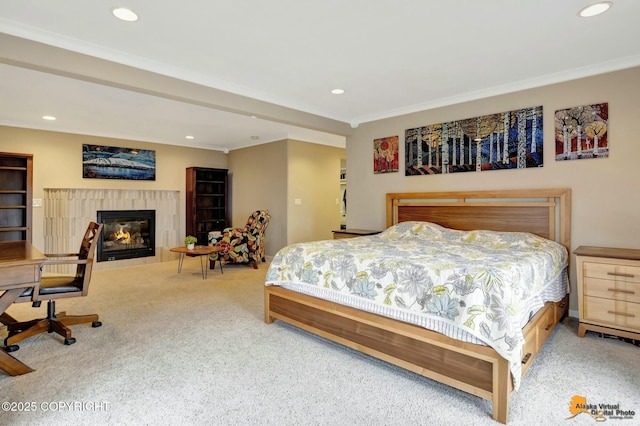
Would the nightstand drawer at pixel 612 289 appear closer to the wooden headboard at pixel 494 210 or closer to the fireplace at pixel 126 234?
the wooden headboard at pixel 494 210

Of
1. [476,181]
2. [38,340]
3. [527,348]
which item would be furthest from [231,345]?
[476,181]

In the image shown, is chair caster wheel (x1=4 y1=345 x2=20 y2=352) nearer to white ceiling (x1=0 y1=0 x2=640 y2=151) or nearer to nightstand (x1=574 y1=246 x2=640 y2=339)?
white ceiling (x1=0 y1=0 x2=640 y2=151)

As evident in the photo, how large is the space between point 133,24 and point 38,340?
2.72 metres

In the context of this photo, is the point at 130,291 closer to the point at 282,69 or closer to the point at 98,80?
the point at 98,80

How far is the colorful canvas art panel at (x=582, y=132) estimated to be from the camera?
3.29 meters

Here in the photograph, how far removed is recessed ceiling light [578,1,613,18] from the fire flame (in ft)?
23.4

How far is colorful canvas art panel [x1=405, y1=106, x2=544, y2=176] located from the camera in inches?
146

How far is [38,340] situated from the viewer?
2920mm

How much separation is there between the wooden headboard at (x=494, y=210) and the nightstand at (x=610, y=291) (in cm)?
63

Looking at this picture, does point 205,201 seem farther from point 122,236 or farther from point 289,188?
point 289,188

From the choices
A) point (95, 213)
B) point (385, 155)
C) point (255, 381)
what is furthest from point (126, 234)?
point (255, 381)

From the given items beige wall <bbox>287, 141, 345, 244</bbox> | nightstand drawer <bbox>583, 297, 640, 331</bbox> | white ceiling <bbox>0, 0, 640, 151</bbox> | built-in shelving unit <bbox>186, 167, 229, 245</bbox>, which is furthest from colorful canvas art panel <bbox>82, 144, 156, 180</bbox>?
nightstand drawer <bbox>583, 297, 640, 331</bbox>

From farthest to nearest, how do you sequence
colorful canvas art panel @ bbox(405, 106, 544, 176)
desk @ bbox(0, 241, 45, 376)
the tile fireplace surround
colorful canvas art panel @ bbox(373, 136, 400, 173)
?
the tile fireplace surround → colorful canvas art panel @ bbox(373, 136, 400, 173) → colorful canvas art panel @ bbox(405, 106, 544, 176) → desk @ bbox(0, 241, 45, 376)

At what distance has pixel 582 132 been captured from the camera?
340cm
